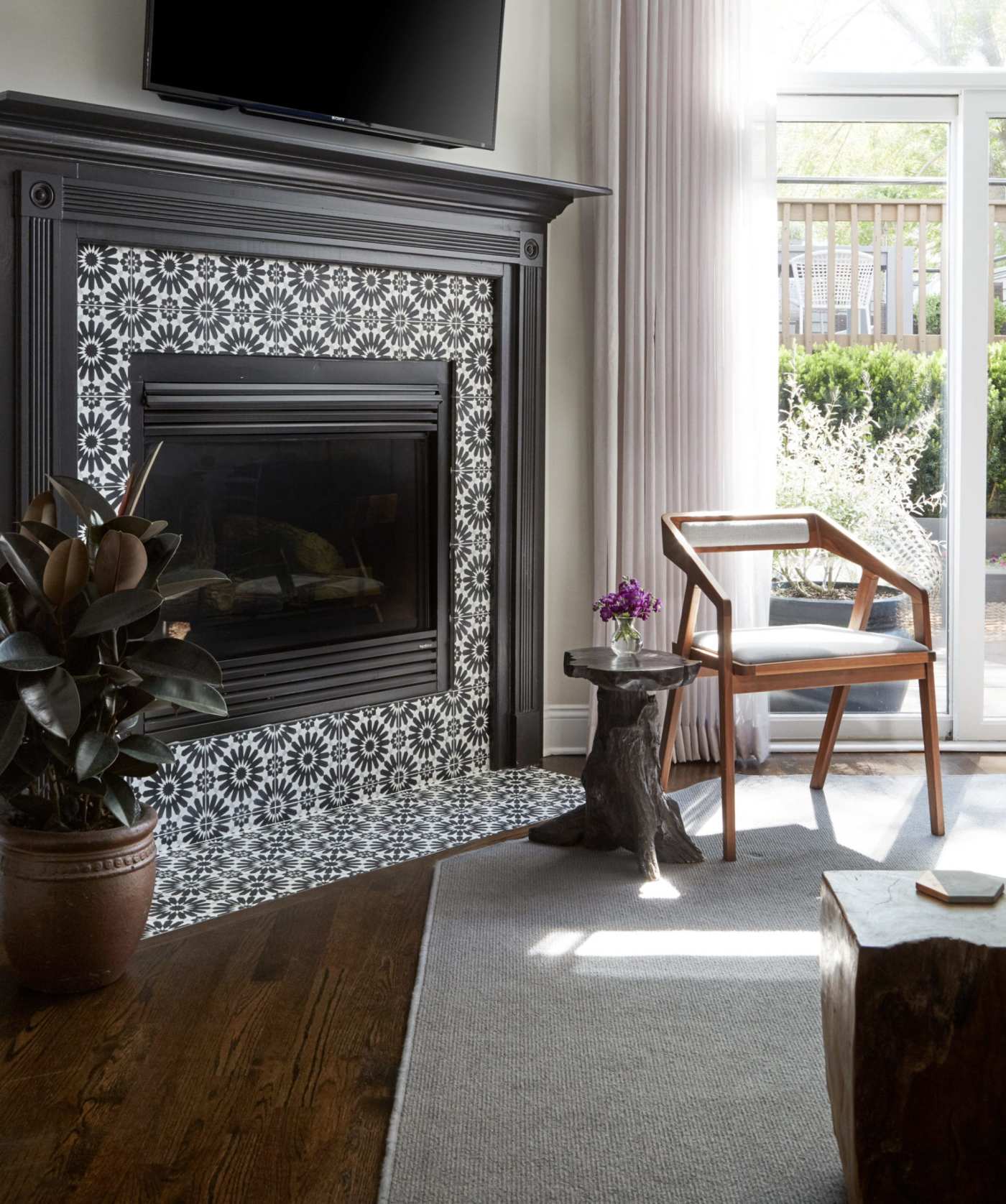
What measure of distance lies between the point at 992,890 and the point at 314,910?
1.54 meters

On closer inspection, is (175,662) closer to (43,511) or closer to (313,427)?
(43,511)

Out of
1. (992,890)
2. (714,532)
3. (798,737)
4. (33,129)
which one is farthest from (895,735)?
(33,129)

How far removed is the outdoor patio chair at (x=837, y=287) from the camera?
4.25 metres

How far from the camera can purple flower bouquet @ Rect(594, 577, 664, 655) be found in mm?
3109

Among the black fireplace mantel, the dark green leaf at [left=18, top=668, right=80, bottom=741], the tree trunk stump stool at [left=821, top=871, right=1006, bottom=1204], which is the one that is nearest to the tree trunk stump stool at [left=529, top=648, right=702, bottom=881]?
the black fireplace mantel

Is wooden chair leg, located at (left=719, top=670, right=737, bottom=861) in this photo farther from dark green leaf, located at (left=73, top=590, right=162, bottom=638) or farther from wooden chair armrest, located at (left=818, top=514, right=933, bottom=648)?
dark green leaf, located at (left=73, top=590, right=162, bottom=638)

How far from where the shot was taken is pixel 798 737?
14.2ft

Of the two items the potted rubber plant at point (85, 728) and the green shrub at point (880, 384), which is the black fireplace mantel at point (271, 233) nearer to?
the potted rubber plant at point (85, 728)

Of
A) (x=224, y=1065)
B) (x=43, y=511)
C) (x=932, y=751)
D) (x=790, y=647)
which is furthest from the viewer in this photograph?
(x=932, y=751)

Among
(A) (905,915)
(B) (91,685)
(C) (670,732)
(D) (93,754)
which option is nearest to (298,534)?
(C) (670,732)

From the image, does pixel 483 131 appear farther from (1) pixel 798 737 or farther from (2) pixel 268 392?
(1) pixel 798 737

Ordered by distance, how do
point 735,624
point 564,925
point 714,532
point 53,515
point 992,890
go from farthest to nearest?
point 735,624, point 714,532, point 564,925, point 53,515, point 992,890

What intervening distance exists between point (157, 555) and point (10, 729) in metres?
0.41

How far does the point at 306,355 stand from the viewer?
332cm
